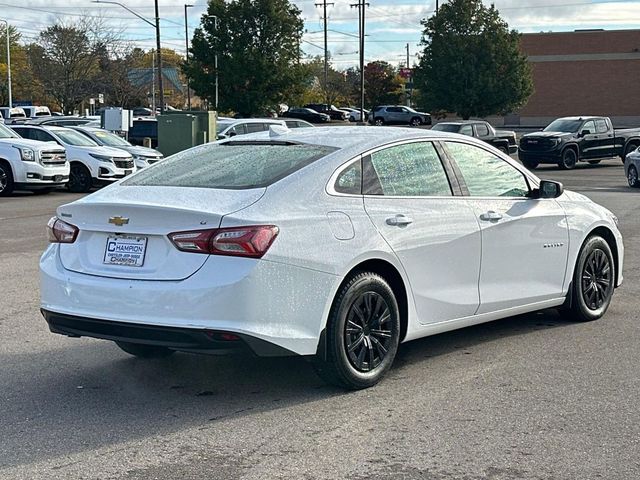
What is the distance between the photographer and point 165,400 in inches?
226

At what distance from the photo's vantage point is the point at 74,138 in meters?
24.0

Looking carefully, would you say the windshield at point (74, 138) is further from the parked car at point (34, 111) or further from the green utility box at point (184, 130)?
the parked car at point (34, 111)

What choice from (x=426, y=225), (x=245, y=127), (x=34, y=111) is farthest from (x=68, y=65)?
(x=426, y=225)

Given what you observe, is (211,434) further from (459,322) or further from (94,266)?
(459,322)

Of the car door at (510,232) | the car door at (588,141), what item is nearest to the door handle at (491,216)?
the car door at (510,232)

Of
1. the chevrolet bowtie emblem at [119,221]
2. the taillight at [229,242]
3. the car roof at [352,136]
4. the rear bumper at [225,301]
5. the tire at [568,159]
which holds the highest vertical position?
the car roof at [352,136]

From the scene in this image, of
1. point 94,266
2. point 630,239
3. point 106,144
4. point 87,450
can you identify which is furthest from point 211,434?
point 106,144

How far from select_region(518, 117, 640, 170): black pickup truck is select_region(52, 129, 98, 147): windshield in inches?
598

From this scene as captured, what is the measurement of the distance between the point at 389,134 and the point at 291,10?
4759 cm

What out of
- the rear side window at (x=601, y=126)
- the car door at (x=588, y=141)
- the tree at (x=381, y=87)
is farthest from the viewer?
the tree at (x=381, y=87)

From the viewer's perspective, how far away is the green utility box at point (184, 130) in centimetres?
2828

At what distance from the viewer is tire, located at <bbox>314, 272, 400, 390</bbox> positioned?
5637 millimetres

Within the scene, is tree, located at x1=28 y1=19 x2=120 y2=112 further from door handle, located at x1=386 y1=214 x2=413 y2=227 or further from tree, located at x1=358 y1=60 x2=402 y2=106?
door handle, located at x1=386 y1=214 x2=413 y2=227

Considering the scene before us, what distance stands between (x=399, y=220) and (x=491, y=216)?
1.00 metres
